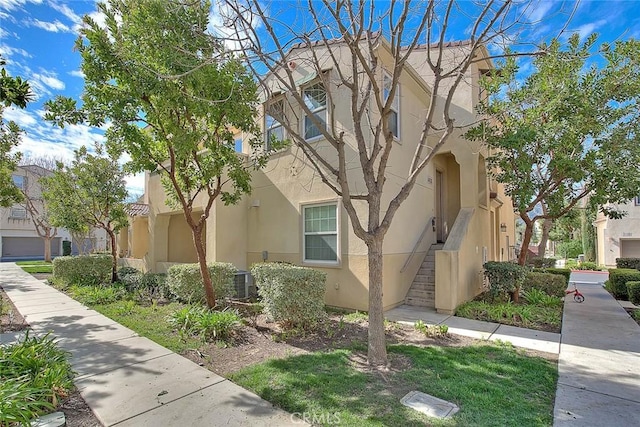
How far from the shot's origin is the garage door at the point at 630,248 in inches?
972

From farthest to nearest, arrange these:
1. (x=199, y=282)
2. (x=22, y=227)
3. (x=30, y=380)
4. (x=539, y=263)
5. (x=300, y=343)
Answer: (x=22, y=227), (x=539, y=263), (x=199, y=282), (x=300, y=343), (x=30, y=380)

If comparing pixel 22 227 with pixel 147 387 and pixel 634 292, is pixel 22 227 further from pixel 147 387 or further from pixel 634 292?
pixel 634 292

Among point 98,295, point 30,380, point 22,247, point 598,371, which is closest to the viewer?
point 30,380

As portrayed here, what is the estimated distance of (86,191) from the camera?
1279cm

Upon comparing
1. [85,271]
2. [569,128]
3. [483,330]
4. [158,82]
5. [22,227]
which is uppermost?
[158,82]

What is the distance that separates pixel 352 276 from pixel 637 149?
8526mm

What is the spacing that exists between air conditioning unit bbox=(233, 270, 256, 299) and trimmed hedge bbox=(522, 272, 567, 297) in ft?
29.6

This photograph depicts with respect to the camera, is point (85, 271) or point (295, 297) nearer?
point (295, 297)

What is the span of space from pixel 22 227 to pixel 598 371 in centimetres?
4845

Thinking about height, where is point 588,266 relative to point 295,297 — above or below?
below

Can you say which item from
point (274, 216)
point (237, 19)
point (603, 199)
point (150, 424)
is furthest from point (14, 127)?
point (603, 199)

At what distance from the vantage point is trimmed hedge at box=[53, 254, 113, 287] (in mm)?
13102

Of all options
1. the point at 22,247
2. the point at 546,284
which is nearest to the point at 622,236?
the point at 546,284

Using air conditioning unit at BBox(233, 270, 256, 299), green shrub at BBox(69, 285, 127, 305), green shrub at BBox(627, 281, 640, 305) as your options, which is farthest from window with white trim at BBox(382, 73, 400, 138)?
green shrub at BBox(69, 285, 127, 305)
